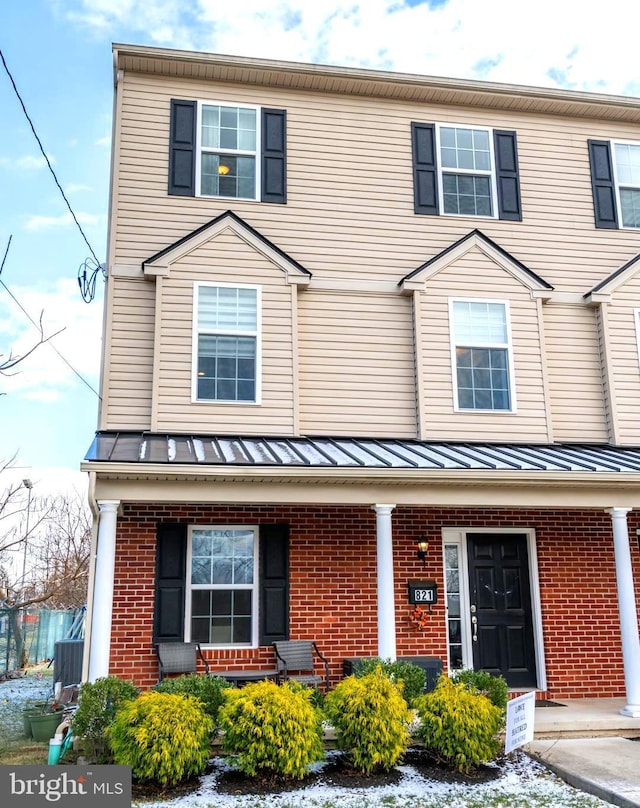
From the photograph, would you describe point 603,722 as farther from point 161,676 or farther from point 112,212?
point 112,212

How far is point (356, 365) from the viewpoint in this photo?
10.4 m

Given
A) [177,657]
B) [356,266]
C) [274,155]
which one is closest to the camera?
[177,657]

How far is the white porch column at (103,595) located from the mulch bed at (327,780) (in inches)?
60.5

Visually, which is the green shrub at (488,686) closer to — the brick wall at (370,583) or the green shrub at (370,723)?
the green shrub at (370,723)

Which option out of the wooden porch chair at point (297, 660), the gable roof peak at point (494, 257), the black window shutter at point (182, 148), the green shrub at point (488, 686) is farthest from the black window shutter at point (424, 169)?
the green shrub at point (488, 686)

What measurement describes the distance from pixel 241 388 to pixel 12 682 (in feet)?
27.1

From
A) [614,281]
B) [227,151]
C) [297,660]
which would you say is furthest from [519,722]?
[227,151]

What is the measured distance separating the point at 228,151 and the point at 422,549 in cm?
602

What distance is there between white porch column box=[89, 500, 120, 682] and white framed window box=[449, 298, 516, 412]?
4.86 meters

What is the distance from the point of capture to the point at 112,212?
10289 millimetres

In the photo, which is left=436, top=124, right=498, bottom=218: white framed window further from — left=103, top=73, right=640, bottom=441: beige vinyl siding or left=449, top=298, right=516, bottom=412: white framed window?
left=449, top=298, right=516, bottom=412: white framed window

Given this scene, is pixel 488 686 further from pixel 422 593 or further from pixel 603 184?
pixel 603 184

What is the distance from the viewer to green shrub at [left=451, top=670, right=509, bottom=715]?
23.4 feet

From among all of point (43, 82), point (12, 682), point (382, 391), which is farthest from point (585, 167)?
point (12, 682)
